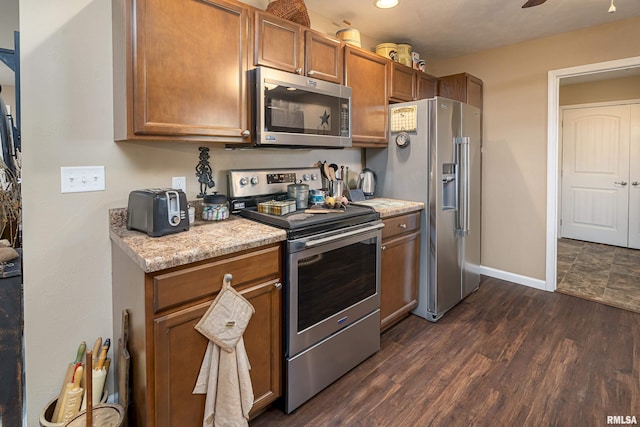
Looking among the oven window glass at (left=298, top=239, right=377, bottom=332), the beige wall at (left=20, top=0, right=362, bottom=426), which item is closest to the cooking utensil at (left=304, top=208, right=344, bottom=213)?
the oven window glass at (left=298, top=239, right=377, bottom=332)

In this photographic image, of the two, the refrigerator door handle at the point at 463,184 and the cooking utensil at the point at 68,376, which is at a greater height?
the refrigerator door handle at the point at 463,184

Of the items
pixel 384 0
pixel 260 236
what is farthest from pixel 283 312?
pixel 384 0

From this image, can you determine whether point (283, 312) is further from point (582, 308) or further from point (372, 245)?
point (582, 308)

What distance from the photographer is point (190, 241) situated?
60.0 inches

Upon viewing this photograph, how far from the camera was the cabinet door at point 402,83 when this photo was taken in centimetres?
298

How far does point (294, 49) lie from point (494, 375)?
2308mm

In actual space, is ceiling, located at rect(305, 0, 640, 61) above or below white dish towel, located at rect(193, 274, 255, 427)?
above

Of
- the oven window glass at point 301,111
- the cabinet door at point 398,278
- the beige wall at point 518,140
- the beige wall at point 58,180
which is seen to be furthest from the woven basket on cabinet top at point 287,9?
the beige wall at point 518,140

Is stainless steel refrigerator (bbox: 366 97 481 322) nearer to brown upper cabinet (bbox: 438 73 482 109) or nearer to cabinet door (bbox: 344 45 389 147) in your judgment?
cabinet door (bbox: 344 45 389 147)

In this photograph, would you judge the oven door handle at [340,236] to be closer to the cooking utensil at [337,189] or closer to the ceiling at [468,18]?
the cooking utensil at [337,189]

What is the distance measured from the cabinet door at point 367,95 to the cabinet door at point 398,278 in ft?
2.72

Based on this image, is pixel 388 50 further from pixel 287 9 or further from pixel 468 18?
pixel 287 9

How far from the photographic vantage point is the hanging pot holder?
144cm

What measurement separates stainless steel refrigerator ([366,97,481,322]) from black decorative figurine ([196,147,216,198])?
4.99 ft
